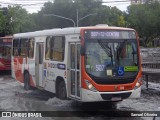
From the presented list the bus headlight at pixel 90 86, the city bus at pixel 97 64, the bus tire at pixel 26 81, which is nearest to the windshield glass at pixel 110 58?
the city bus at pixel 97 64

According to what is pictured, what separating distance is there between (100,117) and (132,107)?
2.16 m

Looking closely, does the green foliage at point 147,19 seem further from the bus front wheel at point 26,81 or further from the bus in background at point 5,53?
the bus front wheel at point 26,81

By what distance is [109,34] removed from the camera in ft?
41.6

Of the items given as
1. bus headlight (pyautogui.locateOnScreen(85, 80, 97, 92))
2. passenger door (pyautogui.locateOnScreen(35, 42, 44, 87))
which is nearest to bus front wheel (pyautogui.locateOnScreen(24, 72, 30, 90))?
passenger door (pyautogui.locateOnScreen(35, 42, 44, 87))

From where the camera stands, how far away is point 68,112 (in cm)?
1245

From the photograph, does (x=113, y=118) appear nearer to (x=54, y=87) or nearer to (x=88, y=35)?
(x=88, y=35)

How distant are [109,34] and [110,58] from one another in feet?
2.74

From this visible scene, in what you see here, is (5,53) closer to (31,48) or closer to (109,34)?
(31,48)

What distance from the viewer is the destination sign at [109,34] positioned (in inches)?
491

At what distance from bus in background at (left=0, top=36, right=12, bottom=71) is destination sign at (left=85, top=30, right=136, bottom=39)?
1576cm

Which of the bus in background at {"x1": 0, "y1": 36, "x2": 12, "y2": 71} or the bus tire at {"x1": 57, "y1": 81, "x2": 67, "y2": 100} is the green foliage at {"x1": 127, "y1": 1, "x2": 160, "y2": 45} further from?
the bus tire at {"x1": 57, "y1": 81, "x2": 67, "y2": 100}

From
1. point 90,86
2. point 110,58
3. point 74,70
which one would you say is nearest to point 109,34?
point 110,58

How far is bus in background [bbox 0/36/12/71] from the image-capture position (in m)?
27.5

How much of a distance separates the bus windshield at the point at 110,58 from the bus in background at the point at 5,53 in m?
15.9
